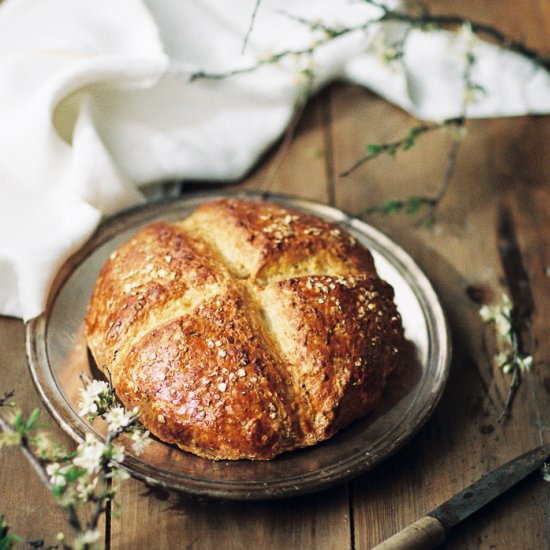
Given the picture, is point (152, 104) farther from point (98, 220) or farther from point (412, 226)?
point (412, 226)

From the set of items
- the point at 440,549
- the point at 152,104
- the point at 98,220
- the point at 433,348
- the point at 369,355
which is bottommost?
the point at 440,549

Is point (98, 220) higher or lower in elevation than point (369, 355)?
higher

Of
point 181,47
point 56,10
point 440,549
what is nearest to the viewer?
point 440,549

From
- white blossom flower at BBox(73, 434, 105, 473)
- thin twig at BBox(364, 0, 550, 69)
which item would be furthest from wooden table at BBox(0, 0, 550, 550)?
white blossom flower at BBox(73, 434, 105, 473)

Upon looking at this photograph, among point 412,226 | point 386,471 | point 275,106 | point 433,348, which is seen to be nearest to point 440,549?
point 386,471

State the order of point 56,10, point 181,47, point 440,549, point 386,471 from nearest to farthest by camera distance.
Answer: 1. point 440,549
2. point 386,471
3. point 56,10
4. point 181,47

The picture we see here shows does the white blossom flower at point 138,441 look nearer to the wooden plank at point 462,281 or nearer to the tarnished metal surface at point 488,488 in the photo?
the wooden plank at point 462,281

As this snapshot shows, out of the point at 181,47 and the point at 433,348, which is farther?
the point at 181,47

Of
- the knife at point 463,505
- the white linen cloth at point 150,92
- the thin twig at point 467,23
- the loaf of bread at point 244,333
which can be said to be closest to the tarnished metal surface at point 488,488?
the knife at point 463,505
